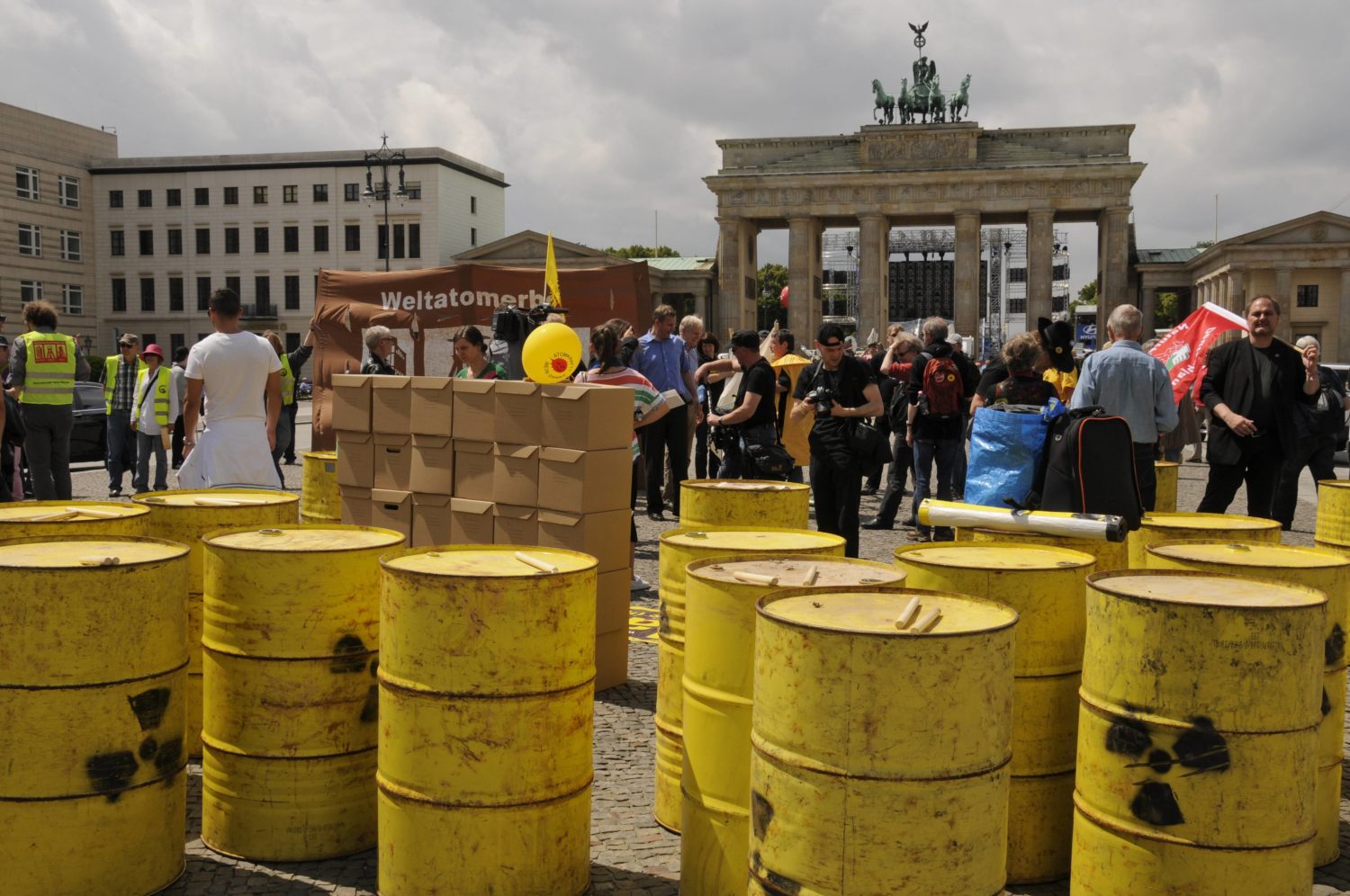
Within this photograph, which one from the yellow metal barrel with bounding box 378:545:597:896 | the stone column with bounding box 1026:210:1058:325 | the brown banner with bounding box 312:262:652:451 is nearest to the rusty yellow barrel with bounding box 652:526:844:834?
the yellow metal barrel with bounding box 378:545:597:896

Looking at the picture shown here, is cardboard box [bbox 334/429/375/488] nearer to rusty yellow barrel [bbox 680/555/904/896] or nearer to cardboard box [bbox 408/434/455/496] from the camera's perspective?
cardboard box [bbox 408/434/455/496]

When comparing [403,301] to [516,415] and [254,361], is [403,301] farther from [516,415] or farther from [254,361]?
[516,415]

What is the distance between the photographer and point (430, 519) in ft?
22.8

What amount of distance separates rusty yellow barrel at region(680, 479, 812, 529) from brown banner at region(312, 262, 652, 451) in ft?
28.4

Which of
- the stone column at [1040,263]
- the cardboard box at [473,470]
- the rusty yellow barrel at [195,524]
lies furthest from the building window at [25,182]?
the rusty yellow barrel at [195,524]

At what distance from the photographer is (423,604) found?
3.79m

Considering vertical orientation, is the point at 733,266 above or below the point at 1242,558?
above

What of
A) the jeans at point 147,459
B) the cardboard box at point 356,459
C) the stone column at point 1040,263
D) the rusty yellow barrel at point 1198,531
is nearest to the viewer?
the rusty yellow barrel at point 1198,531

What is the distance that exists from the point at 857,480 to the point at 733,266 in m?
66.7

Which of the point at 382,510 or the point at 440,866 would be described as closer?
the point at 440,866

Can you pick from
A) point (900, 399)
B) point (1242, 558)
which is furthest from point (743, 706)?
point (900, 399)

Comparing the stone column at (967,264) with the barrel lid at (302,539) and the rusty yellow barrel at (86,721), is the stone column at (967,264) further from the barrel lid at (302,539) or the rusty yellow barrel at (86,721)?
the rusty yellow barrel at (86,721)

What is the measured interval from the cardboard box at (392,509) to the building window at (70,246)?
81993 mm

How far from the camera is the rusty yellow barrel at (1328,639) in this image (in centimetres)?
431
